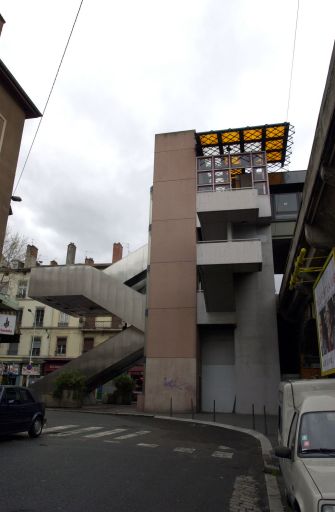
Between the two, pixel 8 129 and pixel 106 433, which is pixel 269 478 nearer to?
pixel 106 433

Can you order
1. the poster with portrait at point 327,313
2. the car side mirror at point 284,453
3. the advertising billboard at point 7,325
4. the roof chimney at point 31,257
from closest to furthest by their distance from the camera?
the car side mirror at point 284,453 → the poster with portrait at point 327,313 → the advertising billboard at point 7,325 → the roof chimney at point 31,257

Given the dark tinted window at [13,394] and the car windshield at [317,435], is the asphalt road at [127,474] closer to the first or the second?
the dark tinted window at [13,394]

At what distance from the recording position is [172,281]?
27188 millimetres

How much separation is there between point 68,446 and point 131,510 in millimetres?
5746

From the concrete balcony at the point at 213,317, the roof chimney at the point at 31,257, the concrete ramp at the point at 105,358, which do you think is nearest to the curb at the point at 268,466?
the concrete balcony at the point at 213,317

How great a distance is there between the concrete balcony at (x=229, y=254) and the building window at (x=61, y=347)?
3200 centimetres

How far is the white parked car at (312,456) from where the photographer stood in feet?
12.8

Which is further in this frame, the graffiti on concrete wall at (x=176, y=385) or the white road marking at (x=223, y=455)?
the graffiti on concrete wall at (x=176, y=385)

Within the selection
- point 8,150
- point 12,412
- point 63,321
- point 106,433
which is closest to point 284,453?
A: point 12,412

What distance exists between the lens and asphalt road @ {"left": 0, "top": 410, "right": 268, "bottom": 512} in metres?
6.00

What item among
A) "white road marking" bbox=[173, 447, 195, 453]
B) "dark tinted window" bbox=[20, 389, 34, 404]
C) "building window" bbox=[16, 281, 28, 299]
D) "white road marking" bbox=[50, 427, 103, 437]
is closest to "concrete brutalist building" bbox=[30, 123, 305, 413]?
"white road marking" bbox=[50, 427, 103, 437]

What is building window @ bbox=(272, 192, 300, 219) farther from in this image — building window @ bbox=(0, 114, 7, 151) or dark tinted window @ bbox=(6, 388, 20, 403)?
dark tinted window @ bbox=(6, 388, 20, 403)

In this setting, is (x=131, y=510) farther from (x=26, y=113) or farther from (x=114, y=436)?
(x=26, y=113)

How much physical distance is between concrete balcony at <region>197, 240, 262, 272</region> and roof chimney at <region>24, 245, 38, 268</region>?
3794 cm
